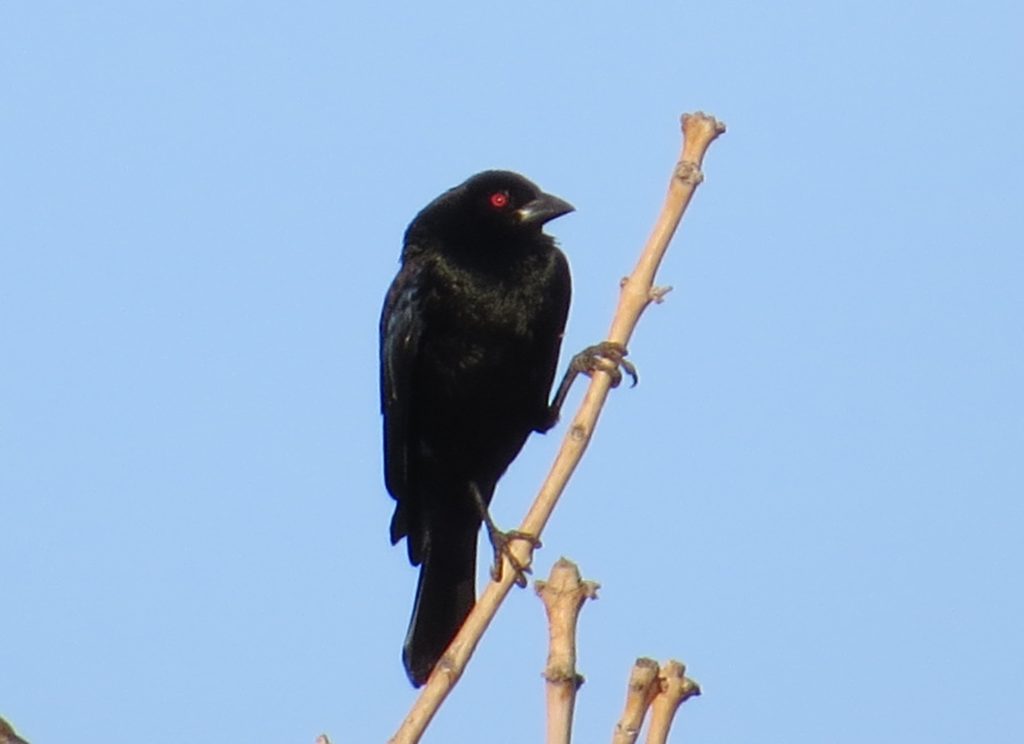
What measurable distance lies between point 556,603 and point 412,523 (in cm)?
467

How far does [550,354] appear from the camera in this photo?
23.6 ft

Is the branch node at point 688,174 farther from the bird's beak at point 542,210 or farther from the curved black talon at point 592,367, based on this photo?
the bird's beak at point 542,210

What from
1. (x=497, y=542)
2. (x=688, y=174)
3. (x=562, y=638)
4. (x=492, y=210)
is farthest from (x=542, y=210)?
(x=562, y=638)

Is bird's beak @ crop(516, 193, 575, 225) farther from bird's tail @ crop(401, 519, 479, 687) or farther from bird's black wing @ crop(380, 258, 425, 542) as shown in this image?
bird's tail @ crop(401, 519, 479, 687)

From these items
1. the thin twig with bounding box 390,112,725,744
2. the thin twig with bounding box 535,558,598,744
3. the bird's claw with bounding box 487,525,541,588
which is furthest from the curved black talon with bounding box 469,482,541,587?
the thin twig with bounding box 535,558,598,744

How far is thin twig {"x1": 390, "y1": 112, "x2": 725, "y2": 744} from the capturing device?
12.2 feet

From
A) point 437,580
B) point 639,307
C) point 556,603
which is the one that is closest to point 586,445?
point 639,307

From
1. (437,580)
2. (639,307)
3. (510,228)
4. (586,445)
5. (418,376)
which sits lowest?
(586,445)

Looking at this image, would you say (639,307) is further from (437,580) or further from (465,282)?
(437,580)

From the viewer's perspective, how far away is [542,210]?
24.0ft

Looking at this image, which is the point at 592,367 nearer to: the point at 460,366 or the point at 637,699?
the point at 460,366

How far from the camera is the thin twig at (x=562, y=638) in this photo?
9.21ft

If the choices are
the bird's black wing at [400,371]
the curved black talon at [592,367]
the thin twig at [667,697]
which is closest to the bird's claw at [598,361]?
the curved black talon at [592,367]

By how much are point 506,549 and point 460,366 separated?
4.62 ft
